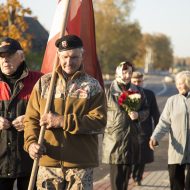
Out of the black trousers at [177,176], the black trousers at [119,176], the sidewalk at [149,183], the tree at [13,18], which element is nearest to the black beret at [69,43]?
the black trousers at [177,176]

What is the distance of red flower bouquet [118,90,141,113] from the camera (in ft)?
20.4

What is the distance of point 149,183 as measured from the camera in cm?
787

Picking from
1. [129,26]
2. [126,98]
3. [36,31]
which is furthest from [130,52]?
[126,98]

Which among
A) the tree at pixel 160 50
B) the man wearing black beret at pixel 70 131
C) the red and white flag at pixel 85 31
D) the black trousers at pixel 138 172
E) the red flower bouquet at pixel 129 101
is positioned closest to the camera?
the man wearing black beret at pixel 70 131

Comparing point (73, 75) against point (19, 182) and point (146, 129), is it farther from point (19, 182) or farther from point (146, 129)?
point (146, 129)

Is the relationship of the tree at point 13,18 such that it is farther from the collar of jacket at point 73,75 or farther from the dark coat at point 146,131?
the collar of jacket at point 73,75

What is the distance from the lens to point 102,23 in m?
69.2

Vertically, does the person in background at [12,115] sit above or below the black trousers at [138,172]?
above

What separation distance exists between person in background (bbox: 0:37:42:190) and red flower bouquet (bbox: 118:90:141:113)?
2005 mm

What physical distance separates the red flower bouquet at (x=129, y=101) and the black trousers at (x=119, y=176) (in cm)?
74

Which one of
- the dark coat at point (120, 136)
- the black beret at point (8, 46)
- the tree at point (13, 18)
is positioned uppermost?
the tree at point (13, 18)

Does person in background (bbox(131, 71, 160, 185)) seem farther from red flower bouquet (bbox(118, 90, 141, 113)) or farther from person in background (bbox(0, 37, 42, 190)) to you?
person in background (bbox(0, 37, 42, 190))

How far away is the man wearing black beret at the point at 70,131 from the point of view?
378 cm

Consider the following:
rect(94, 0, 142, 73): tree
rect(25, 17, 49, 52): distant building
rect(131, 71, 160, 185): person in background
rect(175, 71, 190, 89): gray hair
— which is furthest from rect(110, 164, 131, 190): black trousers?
rect(94, 0, 142, 73): tree
